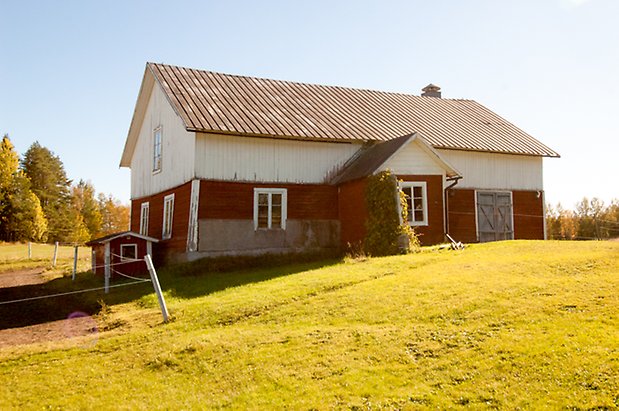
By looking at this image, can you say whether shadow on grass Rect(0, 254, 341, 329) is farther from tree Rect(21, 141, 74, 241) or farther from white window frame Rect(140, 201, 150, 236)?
tree Rect(21, 141, 74, 241)

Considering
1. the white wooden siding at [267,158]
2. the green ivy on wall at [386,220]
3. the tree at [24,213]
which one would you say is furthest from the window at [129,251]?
the tree at [24,213]

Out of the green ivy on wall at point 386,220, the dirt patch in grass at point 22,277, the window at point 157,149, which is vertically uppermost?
the window at point 157,149

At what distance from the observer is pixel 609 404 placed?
552 cm

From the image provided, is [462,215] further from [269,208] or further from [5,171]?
[5,171]

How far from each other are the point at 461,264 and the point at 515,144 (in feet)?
49.7

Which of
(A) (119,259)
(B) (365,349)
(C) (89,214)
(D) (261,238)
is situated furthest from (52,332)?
(C) (89,214)

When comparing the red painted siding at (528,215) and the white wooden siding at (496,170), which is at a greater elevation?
the white wooden siding at (496,170)

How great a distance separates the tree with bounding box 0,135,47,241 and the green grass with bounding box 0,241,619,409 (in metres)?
43.5

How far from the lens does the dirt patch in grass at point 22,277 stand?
21142 millimetres

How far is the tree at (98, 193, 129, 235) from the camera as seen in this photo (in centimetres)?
7500

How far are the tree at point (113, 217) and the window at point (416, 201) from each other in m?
61.6

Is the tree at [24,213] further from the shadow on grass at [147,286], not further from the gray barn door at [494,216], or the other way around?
the gray barn door at [494,216]

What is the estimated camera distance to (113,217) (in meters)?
77.0

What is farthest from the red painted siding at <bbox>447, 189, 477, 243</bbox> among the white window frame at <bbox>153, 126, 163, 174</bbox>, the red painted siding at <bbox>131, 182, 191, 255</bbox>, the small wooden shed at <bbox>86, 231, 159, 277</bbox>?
the white window frame at <bbox>153, 126, 163, 174</bbox>
